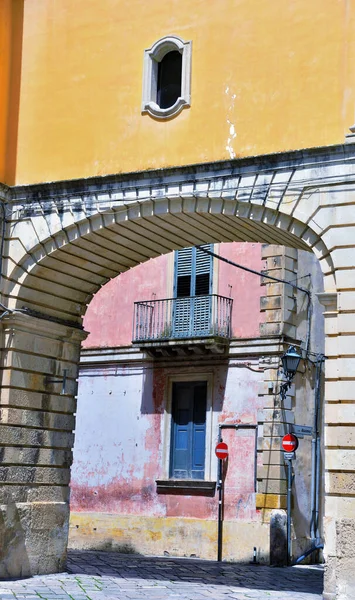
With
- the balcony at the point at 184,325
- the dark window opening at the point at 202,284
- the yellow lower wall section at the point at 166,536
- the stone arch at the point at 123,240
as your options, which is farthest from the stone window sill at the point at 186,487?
the stone arch at the point at 123,240

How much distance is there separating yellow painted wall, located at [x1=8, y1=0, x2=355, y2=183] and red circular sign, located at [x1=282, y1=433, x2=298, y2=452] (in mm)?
6886

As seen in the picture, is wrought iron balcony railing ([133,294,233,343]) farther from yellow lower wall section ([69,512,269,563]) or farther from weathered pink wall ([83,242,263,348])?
yellow lower wall section ([69,512,269,563])

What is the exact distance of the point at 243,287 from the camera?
19.4 meters

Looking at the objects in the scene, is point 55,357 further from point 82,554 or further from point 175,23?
point 82,554

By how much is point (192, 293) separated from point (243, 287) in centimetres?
120

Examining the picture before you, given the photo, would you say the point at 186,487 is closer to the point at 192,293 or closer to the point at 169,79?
the point at 192,293

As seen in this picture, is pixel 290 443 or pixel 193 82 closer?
pixel 193 82

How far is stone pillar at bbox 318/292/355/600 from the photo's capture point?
33.6ft

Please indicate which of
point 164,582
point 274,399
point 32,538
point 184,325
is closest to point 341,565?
point 164,582

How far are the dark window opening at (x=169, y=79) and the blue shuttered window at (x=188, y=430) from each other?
813 cm

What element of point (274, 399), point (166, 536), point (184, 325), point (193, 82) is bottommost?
point (166, 536)

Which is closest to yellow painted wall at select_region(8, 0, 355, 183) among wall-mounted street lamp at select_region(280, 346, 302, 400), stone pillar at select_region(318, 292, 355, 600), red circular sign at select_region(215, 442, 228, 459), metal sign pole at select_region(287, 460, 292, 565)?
stone pillar at select_region(318, 292, 355, 600)

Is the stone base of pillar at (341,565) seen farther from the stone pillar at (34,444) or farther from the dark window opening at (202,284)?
the dark window opening at (202,284)

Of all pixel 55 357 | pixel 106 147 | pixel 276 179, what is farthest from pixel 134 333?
pixel 276 179
